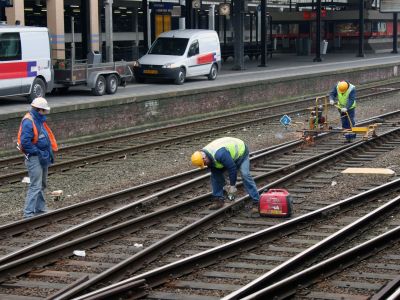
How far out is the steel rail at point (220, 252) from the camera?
845 centimetres

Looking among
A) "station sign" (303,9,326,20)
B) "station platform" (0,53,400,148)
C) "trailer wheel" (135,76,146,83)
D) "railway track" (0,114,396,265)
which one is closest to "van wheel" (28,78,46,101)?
"station platform" (0,53,400,148)

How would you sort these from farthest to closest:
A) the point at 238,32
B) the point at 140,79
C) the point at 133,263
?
1. the point at 238,32
2. the point at 140,79
3. the point at 133,263

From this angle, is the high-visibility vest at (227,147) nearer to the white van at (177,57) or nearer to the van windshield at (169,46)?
the white van at (177,57)

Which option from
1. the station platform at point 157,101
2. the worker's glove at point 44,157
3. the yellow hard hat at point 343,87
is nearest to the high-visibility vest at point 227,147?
the worker's glove at point 44,157

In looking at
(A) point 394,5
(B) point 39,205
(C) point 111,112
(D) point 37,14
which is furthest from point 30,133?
(D) point 37,14

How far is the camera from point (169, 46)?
98.3 ft

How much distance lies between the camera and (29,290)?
841 centimetres

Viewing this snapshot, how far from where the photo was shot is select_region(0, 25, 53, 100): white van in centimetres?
2130

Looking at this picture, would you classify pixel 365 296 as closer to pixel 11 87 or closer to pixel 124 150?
pixel 124 150

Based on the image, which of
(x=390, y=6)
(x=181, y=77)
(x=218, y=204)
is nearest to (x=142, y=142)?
(x=218, y=204)

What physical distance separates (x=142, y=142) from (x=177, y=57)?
1039 cm

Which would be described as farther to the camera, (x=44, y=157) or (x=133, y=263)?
(x=44, y=157)

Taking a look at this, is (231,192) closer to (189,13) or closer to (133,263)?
(133,263)

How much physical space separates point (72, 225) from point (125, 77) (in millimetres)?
15820
